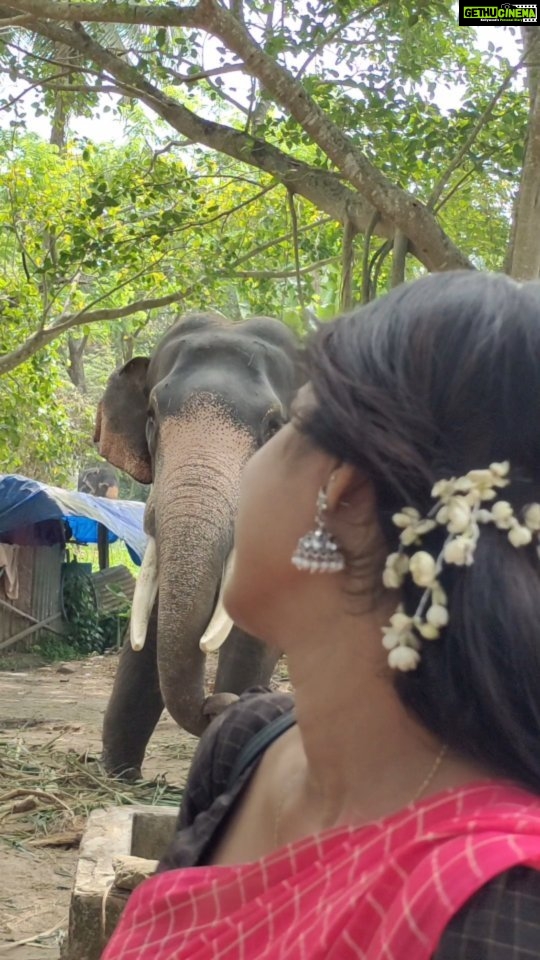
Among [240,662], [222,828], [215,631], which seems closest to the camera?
[222,828]

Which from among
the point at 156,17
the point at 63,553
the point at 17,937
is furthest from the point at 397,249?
the point at 63,553

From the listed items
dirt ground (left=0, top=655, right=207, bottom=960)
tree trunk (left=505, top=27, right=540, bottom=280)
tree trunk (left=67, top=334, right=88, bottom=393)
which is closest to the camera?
dirt ground (left=0, top=655, right=207, bottom=960)

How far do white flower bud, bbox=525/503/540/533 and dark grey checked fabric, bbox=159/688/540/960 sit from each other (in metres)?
0.32

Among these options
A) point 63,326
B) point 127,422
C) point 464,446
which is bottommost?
point 464,446

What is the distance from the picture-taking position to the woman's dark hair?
1.15 m

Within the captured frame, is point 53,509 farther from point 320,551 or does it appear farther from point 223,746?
point 320,551

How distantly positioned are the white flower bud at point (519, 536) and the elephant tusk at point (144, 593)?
3.47 meters

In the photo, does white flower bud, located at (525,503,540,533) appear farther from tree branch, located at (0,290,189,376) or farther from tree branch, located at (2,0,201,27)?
tree branch, located at (0,290,189,376)

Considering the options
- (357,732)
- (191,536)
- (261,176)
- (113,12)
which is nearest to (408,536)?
(357,732)

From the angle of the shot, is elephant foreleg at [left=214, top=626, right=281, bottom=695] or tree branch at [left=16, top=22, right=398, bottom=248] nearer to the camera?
elephant foreleg at [left=214, top=626, right=281, bottom=695]

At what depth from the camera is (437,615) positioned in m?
1.16

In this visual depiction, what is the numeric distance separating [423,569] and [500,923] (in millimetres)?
331

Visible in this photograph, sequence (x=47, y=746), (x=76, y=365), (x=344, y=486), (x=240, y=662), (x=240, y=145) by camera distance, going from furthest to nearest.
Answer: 1. (x=76, y=365)
2. (x=47, y=746)
3. (x=240, y=145)
4. (x=240, y=662)
5. (x=344, y=486)

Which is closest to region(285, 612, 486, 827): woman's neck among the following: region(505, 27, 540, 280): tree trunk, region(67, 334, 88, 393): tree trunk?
region(505, 27, 540, 280): tree trunk
